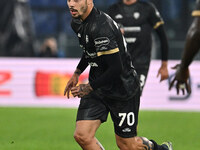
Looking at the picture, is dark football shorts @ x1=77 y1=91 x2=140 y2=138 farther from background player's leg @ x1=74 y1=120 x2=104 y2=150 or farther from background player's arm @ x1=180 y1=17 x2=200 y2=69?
background player's arm @ x1=180 y1=17 x2=200 y2=69

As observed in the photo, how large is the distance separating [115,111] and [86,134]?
0.44 metres

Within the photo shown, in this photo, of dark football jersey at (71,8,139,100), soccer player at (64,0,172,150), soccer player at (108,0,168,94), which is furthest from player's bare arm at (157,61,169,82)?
dark football jersey at (71,8,139,100)

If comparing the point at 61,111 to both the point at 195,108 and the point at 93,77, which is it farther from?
the point at 93,77

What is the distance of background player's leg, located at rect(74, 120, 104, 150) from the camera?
644 centimetres

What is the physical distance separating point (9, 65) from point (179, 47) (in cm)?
598

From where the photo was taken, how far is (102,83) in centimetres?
618

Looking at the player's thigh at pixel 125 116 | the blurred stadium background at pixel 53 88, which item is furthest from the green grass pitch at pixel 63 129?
the player's thigh at pixel 125 116

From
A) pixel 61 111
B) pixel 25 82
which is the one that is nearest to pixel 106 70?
pixel 61 111

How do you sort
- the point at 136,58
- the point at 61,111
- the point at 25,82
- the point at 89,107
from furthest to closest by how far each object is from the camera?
the point at 25,82 < the point at 61,111 < the point at 136,58 < the point at 89,107

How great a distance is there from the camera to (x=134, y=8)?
9.19 m

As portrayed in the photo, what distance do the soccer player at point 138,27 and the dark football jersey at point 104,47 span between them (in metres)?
2.34

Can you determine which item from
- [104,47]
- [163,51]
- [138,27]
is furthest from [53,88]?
[104,47]

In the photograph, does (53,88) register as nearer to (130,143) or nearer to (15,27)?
(15,27)

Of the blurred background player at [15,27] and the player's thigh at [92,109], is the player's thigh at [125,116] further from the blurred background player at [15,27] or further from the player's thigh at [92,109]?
the blurred background player at [15,27]
